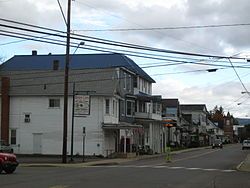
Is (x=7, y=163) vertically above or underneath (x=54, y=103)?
underneath

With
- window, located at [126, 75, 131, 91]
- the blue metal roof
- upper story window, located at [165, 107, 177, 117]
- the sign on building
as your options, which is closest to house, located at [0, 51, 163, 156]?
window, located at [126, 75, 131, 91]

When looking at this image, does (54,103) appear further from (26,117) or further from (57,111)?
(26,117)

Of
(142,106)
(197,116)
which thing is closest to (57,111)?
(142,106)

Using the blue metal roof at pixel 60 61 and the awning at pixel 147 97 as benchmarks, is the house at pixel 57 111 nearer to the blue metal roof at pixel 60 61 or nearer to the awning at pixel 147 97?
the awning at pixel 147 97

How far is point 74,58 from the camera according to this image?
249 ft

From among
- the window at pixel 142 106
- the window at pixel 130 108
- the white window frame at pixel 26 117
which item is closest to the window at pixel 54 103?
the white window frame at pixel 26 117

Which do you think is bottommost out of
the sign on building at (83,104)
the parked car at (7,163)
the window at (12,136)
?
the parked car at (7,163)

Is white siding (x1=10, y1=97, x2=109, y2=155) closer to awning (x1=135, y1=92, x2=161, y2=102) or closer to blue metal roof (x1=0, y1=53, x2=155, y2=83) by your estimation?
awning (x1=135, y1=92, x2=161, y2=102)

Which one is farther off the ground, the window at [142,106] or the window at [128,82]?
the window at [128,82]

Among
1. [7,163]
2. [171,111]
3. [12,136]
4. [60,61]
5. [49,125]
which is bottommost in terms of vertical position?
[7,163]

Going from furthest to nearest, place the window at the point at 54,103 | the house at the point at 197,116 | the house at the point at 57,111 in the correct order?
the house at the point at 197,116
the window at the point at 54,103
the house at the point at 57,111

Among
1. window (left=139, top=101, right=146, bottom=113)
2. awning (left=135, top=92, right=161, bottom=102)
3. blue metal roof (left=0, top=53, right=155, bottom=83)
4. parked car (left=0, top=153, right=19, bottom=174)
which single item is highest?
blue metal roof (left=0, top=53, right=155, bottom=83)

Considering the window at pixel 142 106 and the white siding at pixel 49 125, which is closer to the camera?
the white siding at pixel 49 125

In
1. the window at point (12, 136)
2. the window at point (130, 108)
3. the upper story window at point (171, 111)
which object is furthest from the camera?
the upper story window at point (171, 111)
